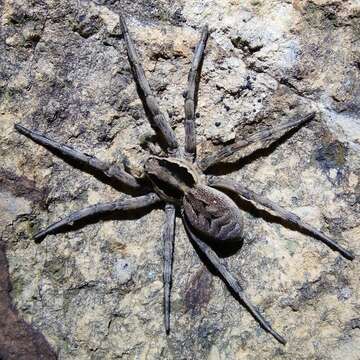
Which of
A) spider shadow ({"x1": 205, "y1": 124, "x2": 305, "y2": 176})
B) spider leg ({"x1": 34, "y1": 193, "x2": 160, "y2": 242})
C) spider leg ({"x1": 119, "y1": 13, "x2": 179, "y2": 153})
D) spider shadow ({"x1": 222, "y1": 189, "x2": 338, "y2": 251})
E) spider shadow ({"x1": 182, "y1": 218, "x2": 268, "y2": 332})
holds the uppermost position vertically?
spider leg ({"x1": 119, "y1": 13, "x2": 179, "y2": 153})

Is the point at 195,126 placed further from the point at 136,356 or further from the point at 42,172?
the point at 136,356

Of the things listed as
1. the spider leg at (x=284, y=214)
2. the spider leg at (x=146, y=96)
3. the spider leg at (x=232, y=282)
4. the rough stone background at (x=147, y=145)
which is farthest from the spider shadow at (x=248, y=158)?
the spider leg at (x=232, y=282)

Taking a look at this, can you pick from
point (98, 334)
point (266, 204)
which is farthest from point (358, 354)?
point (98, 334)

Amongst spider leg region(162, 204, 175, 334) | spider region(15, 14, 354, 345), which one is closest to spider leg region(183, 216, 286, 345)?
spider region(15, 14, 354, 345)

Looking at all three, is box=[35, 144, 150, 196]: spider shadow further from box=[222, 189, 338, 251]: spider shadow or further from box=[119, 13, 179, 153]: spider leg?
box=[222, 189, 338, 251]: spider shadow

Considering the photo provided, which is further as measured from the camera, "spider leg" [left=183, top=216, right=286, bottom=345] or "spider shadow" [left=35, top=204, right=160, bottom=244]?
"spider shadow" [left=35, top=204, right=160, bottom=244]

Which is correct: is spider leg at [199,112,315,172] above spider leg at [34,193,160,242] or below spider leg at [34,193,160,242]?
above

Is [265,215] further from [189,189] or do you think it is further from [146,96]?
[146,96]
